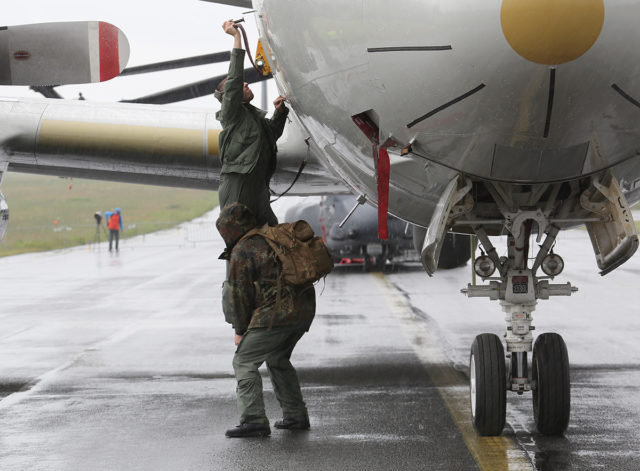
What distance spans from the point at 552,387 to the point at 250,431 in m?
1.84

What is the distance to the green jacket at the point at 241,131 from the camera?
231 inches

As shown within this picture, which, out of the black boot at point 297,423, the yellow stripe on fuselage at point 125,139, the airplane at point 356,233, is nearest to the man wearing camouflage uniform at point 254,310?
the black boot at point 297,423

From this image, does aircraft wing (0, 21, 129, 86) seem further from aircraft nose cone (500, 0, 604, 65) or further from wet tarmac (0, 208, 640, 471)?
aircraft nose cone (500, 0, 604, 65)

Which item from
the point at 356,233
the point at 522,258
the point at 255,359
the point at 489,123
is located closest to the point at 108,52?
the point at 255,359

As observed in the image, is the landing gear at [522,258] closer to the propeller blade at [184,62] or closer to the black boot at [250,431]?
the black boot at [250,431]

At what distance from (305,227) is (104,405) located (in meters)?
2.22

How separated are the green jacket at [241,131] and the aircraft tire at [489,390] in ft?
6.06

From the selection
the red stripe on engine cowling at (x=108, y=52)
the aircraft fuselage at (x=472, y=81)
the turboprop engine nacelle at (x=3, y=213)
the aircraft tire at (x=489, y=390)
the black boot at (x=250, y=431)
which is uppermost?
the red stripe on engine cowling at (x=108, y=52)

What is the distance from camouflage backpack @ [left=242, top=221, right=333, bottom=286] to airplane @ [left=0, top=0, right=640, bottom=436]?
0.43 m

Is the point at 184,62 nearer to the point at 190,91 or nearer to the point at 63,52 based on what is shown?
the point at 190,91

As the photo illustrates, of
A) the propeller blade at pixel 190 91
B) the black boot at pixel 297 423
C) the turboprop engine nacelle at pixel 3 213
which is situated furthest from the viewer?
the propeller blade at pixel 190 91

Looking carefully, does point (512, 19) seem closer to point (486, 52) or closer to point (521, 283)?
point (486, 52)

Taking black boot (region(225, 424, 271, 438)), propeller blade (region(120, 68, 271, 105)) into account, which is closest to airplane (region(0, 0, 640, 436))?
black boot (region(225, 424, 271, 438))

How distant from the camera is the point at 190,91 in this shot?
8500mm
